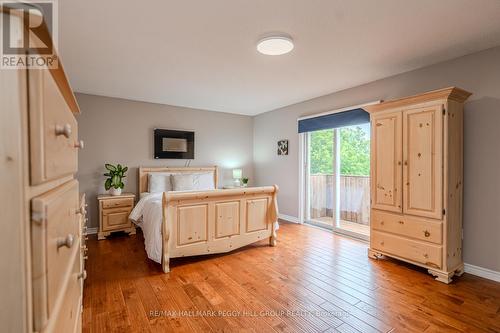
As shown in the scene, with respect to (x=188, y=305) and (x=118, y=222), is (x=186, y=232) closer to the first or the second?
(x=188, y=305)

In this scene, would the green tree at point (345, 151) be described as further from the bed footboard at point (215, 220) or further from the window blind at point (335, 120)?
the bed footboard at point (215, 220)

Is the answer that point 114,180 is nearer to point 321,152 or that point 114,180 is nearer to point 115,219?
point 115,219

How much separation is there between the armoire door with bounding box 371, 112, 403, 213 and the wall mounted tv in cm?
348

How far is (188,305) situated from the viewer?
83.3 inches

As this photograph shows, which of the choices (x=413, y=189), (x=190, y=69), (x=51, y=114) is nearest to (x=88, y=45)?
(x=190, y=69)

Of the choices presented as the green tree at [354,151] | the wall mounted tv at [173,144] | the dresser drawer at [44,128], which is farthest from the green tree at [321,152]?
the dresser drawer at [44,128]

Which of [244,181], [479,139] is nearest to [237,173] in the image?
[244,181]

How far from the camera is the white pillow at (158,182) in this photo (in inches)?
177

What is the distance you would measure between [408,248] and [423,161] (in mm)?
982

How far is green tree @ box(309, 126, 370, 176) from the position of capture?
13.0ft

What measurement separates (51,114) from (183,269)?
258 centimetres

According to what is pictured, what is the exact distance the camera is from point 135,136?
4699mm

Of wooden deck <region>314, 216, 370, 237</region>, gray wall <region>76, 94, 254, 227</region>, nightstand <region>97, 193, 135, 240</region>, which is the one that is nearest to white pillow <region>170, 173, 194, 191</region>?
gray wall <region>76, 94, 254, 227</region>

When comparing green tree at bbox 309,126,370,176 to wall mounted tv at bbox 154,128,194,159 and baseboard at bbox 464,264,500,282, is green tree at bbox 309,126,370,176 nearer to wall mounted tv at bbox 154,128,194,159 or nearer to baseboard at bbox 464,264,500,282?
baseboard at bbox 464,264,500,282
